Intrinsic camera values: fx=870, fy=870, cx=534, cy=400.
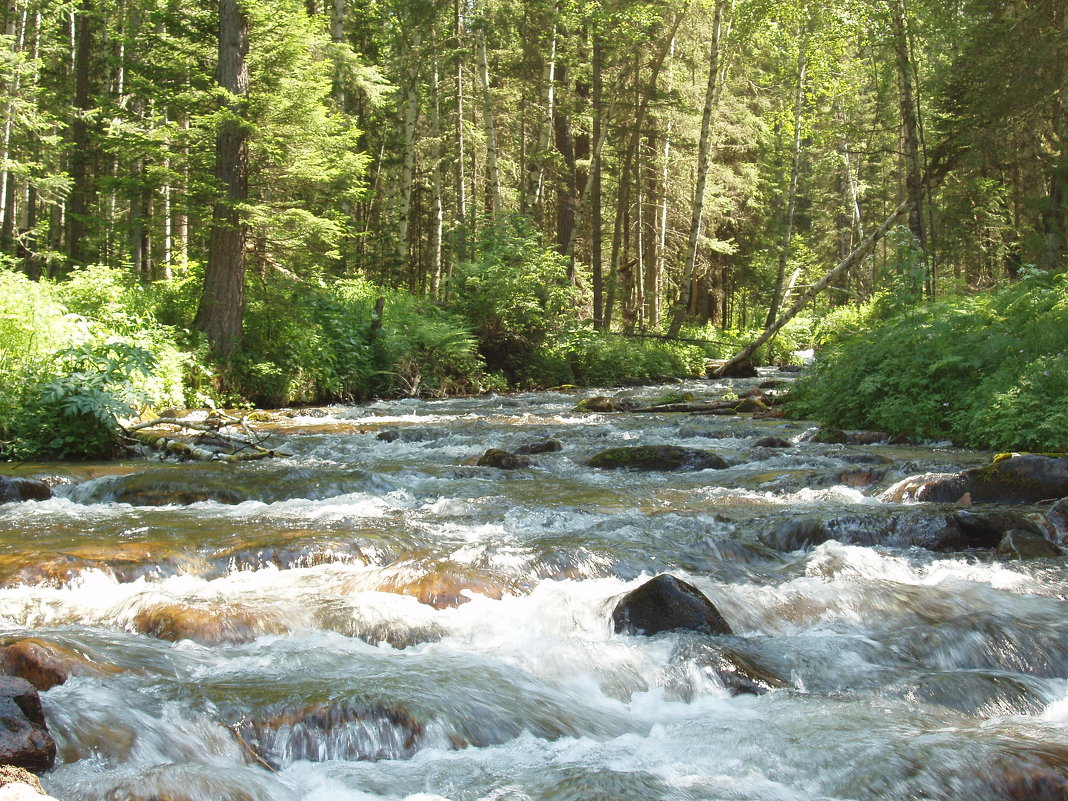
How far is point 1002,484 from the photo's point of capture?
26.0 ft

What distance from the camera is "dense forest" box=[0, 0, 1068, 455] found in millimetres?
11844

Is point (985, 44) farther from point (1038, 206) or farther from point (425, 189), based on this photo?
point (425, 189)

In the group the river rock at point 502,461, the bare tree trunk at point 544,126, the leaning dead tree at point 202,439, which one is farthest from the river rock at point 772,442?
the bare tree trunk at point 544,126

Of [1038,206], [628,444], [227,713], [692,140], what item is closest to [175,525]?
[227,713]

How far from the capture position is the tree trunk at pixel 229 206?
534 inches

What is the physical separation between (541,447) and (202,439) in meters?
4.19

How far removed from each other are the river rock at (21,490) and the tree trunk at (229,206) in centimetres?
638

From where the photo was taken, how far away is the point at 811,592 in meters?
5.89

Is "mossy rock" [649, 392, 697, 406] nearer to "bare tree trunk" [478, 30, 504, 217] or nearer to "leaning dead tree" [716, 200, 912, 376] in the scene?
"leaning dead tree" [716, 200, 912, 376]

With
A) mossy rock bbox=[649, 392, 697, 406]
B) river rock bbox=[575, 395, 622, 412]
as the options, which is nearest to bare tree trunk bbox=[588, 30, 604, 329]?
mossy rock bbox=[649, 392, 697, 406]

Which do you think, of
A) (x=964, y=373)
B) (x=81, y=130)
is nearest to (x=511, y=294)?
(x=964, y=373)

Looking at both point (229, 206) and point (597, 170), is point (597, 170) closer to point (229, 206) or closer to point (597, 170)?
point (597, 170)

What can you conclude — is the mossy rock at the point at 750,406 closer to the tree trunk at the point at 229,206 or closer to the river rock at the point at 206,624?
the tree trunk at the point at 229,206

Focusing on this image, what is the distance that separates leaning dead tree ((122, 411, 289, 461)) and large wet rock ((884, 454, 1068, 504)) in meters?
7.11
